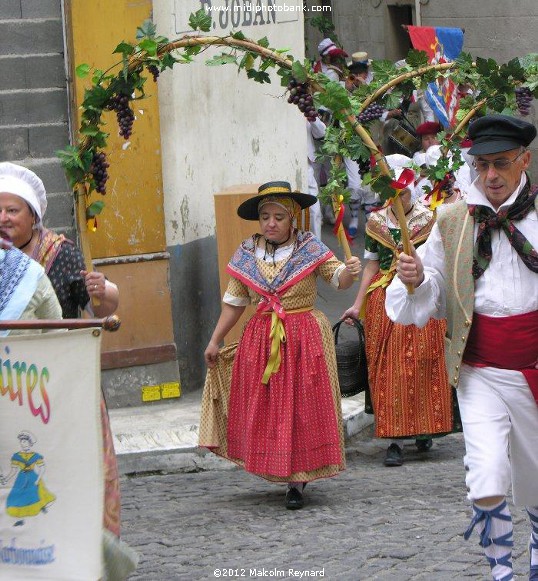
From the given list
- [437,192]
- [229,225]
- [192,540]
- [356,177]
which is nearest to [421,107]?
[356,177]

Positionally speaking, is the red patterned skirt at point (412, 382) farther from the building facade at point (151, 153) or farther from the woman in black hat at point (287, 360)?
the building facade at point (151, 153)

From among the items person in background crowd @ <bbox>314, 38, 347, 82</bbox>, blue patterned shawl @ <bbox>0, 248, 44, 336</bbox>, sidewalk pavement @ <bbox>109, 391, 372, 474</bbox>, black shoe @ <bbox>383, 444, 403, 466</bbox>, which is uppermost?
person in background crowd @ <bbox>314, 38, 347, 82</bbox>

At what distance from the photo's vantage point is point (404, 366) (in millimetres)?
9031

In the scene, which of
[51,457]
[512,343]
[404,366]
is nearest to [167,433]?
[404,366]

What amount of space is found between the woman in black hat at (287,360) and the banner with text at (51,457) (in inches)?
105

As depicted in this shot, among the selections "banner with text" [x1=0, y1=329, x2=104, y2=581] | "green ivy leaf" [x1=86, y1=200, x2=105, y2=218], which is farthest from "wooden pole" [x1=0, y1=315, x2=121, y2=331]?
"green ivy leaf" [x1=86, y1=200, x2=105, y2=218]

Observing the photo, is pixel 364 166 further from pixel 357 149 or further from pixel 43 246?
pixel 43 246

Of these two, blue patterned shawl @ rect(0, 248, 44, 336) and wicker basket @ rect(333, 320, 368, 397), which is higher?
blue patterned shawl @ rect(0, 248, 44, 336)

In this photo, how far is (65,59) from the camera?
980 centimetres

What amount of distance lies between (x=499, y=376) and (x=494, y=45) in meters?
11.8

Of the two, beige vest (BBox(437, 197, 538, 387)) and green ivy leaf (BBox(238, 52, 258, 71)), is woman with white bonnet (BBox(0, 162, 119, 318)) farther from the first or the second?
beige vest (BBox(437, 197, 538, 387))

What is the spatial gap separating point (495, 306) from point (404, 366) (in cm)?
330

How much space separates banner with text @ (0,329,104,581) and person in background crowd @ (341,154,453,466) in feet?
12.9

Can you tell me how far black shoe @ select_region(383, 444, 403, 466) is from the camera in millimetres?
8961
